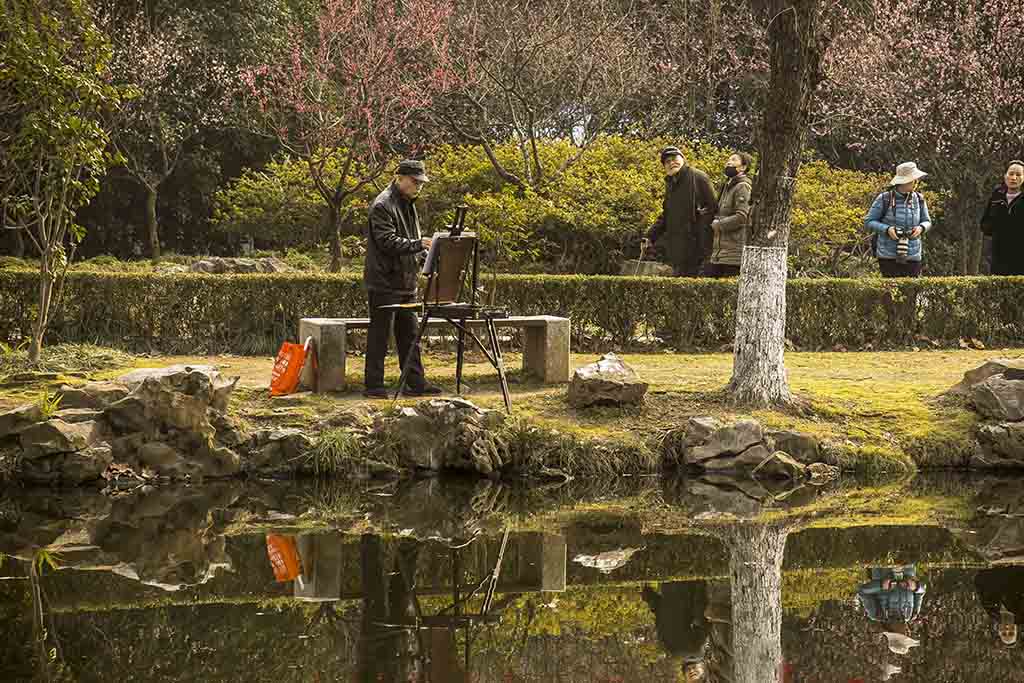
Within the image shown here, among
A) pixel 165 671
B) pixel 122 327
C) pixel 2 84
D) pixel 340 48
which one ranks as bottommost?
pixel 165 671

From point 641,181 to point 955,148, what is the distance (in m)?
7.84

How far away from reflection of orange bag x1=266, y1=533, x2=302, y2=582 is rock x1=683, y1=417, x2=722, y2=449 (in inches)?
138

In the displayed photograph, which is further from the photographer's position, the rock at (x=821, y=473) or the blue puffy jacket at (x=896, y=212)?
the blue puffy jacket at (x=896, y=212)

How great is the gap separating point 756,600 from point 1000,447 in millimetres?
4653

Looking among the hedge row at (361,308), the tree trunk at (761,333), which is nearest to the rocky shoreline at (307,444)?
the tree trunk at (761,333)

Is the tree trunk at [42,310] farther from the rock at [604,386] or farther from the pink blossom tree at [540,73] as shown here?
the pink blossom tree at [540,73]

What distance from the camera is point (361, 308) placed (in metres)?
14.2

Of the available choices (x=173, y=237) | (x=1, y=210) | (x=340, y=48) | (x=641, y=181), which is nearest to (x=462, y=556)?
(x=1, y=210)

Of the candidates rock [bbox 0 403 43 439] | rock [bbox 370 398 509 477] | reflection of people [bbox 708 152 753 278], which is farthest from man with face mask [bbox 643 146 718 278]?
rock [bbox 0 403 43 439]

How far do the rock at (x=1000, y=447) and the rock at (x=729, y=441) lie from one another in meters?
1.75

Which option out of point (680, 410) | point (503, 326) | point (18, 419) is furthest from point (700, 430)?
point (18, 419)

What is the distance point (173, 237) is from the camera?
29375mm

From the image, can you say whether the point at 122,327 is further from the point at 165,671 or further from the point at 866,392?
the point at 165,671

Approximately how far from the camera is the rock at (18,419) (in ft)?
33.1
